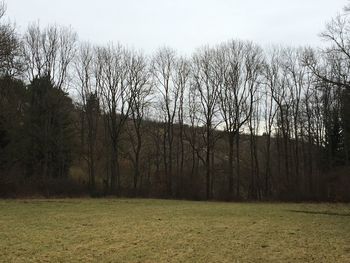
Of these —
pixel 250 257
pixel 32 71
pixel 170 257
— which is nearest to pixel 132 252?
pixel 170 257

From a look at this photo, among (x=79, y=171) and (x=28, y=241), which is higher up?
(x=79, y=171)

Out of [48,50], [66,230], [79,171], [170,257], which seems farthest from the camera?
[79,171]

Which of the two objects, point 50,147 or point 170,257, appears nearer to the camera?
point 170,257

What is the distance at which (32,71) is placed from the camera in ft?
141

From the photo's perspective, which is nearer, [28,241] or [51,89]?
[28,241]

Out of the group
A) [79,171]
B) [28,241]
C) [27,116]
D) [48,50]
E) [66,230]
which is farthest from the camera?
[79,171]

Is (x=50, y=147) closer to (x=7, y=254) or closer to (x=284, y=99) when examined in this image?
(x=284, y=99)

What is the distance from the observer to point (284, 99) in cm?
4916

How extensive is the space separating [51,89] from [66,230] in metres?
30.2

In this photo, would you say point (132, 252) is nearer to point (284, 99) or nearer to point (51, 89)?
point (51, 89)

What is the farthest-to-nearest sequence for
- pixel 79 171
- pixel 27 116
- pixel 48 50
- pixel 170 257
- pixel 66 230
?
pixel 79 171 < pixel 48 50 < pixel 27 116 < pixel 66 230 < pixel 170 257

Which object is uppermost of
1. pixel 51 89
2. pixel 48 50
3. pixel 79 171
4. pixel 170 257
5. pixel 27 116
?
pixel 48 50

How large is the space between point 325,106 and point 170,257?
131 ft

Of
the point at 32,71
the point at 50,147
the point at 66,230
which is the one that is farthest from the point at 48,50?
the point at 66,230
